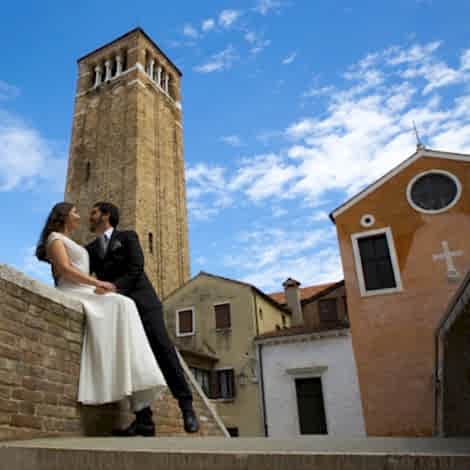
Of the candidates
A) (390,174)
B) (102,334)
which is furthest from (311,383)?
(102,334)

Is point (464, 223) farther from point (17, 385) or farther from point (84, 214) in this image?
point (84, 214)

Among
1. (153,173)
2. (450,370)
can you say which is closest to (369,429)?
(450,370)

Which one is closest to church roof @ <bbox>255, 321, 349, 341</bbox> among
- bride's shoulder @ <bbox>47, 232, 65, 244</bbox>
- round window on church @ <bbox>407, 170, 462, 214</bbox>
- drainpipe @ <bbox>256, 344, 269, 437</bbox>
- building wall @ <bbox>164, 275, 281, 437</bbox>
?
drainpipe @ <bbox>256, 344, 269, 437</bbox>

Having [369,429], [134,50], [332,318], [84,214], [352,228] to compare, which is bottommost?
[369,429]

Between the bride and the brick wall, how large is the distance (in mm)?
149

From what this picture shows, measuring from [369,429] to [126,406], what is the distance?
33.2 feet

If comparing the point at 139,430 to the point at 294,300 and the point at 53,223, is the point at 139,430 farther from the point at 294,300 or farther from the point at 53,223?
the point at 294,300

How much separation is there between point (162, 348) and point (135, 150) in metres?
29.7

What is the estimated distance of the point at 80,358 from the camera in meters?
4.42

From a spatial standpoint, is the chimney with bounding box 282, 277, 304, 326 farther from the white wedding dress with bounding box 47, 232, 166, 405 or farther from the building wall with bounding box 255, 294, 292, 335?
the white wedding dress with bounding box 47, 232, 166, 405

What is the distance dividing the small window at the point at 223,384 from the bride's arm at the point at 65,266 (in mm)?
17218

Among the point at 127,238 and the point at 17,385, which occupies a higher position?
the point at 127,238

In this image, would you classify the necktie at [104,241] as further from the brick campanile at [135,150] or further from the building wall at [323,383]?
the brick campanile at [135,150]

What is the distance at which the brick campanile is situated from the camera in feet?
103
